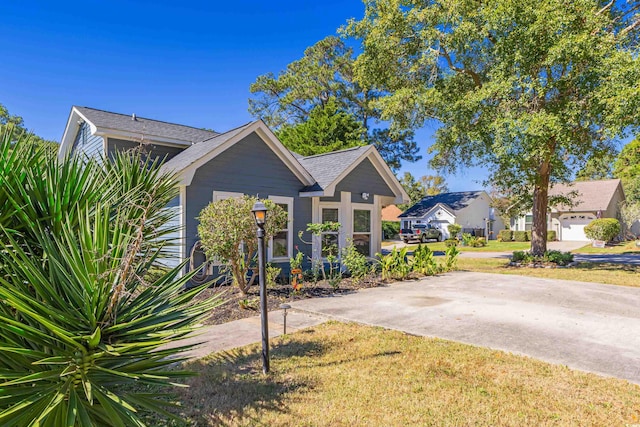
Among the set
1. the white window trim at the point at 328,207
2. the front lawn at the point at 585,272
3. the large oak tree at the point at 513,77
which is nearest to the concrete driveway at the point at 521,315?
the front lawn at the point at 585,272

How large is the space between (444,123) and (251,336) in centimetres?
1322

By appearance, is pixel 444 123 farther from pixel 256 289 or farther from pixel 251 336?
pixel 251 336

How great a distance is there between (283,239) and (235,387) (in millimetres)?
7376

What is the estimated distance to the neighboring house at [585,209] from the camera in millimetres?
31453

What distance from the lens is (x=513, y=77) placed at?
12586 mm

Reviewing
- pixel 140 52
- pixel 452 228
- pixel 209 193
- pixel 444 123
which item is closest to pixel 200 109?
pixel 140 52

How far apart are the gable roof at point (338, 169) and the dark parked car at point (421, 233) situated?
19.3 metres

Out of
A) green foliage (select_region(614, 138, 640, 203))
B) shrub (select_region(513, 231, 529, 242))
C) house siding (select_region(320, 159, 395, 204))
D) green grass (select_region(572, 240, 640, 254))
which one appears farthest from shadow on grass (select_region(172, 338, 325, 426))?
shrub (select_region(513, 231, 529, 242))

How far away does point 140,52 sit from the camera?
1489 cm

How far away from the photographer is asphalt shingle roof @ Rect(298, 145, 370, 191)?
11719 mm

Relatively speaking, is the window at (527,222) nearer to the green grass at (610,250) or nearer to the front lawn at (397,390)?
the green grass at (610,250)

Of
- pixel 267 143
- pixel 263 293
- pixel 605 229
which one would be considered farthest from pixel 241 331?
pixel 605 229

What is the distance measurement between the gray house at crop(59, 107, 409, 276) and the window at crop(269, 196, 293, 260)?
1.2 inches

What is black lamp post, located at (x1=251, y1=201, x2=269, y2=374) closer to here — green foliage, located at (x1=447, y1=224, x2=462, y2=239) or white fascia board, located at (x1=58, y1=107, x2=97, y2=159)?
white fascia board, located at (x1=58, y1=107, x2=97, y2=159)
